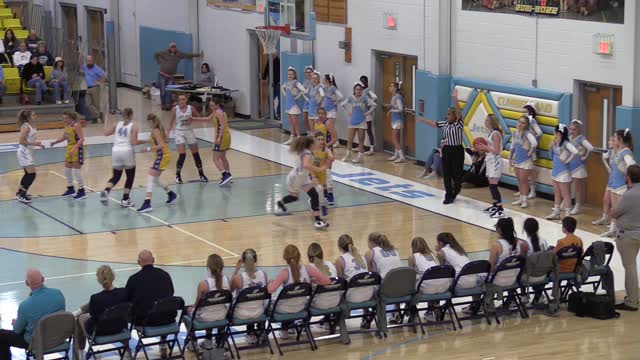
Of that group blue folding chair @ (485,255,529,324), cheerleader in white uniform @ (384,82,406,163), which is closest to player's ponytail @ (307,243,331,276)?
blue folding chair @ (485,255,529,324)

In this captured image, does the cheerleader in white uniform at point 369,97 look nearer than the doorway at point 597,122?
No

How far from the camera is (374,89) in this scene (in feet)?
81.9

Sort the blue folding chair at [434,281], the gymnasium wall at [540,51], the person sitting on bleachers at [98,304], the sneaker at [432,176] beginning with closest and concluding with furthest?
1. the person sitting on bleachers at [98,304]
2. the blue folding chair at [434,281]
3. the gymnasium wall at [540,51]
4. the sneaker at [432,176]

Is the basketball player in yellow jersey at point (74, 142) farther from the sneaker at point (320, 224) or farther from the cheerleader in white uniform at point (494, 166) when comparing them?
the cheerleader in white uniform at point (494, 166)

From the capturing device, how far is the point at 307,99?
2531 centimetres

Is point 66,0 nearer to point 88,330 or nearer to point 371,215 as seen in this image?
point 371,215

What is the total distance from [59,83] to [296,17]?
715cm

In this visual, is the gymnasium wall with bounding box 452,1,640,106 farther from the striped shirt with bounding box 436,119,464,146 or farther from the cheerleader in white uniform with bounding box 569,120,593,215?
the striped shirt with bounding box 436,119,464,146

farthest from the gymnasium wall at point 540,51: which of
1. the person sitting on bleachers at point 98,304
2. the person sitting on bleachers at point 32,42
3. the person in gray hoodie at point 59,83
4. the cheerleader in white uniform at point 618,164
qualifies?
the person sitting on bleachers at point 32,42

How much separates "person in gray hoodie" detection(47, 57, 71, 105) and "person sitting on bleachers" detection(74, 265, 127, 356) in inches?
732

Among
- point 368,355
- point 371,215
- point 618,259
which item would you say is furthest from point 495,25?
point 368,355

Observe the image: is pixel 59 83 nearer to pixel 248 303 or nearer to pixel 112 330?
pixel 248 303

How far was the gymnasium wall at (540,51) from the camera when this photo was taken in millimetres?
18250

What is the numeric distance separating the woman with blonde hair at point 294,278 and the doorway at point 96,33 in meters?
26.8
